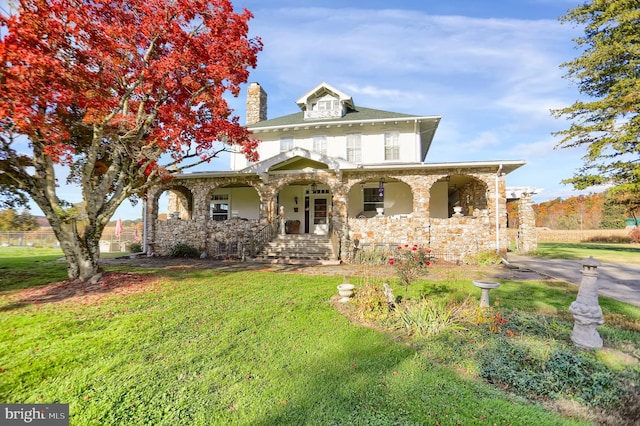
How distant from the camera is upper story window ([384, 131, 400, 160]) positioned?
16.3 metres

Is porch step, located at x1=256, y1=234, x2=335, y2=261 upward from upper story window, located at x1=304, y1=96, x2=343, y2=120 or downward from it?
downward

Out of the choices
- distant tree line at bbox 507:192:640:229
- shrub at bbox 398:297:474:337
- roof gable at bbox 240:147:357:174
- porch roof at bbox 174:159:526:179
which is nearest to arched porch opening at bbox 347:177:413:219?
porch roof at bbox 174:159:526:179

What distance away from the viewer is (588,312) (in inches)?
159

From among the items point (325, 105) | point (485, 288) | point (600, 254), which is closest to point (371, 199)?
point (325, 105)

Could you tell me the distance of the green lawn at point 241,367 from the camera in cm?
282

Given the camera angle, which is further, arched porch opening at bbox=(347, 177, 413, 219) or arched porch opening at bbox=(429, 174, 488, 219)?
arched porch opening at bbox=(347, 177, 413, 219)

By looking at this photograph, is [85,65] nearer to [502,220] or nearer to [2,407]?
[2,407]

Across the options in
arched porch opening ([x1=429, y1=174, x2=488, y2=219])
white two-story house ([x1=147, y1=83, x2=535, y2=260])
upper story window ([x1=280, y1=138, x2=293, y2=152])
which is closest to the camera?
white two-story house ([x1=147, y1=83, x2=535, y2=260])

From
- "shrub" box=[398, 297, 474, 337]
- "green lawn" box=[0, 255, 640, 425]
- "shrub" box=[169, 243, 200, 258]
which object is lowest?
"green lawn" box=[0, 255, 640, 425]

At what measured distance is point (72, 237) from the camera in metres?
7.81

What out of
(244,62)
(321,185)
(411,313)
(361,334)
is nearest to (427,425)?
(361,334)

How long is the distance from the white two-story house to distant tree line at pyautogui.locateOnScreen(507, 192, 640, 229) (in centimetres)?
2903

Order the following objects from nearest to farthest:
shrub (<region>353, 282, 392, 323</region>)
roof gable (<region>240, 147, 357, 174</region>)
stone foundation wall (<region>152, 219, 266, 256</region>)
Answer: shrub (<region>353, 282, 392, 323</region>) < roof gable (<region>240, 147, 357, 174</region>) < stone foundation wall (<region>152, 219, 266, 256</region>)

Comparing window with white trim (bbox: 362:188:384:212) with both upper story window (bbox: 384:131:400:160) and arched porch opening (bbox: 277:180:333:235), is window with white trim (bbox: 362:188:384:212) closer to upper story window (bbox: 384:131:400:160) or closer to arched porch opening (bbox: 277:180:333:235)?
upper story window (bbox: 384:131:400:160)
